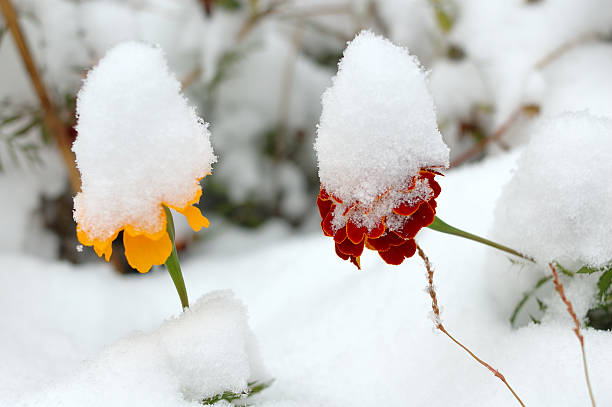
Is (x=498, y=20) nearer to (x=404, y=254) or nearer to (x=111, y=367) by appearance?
(x=404, y=254)

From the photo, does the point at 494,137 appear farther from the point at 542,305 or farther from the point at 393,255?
the point at 393,255

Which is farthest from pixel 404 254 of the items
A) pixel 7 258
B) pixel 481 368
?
pixel 7 258

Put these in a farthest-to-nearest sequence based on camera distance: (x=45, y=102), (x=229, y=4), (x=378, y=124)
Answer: (x=229, y=4), (x=45, y=102), (x=378, y=124)

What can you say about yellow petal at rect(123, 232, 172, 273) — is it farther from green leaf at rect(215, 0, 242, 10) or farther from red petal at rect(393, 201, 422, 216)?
green leaf at rect(215, 0, 242, 10)

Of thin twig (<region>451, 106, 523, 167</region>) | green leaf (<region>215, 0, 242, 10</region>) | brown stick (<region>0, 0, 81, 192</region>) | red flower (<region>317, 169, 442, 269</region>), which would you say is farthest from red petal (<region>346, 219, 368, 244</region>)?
green leaf (<region>215, 0, 242, 10</region>)

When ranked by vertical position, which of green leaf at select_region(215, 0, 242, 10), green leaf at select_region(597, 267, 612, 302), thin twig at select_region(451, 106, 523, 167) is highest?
green leaf at select_region(215, 0, 242, 10)

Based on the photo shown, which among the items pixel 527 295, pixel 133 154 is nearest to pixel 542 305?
pixel 527 295
